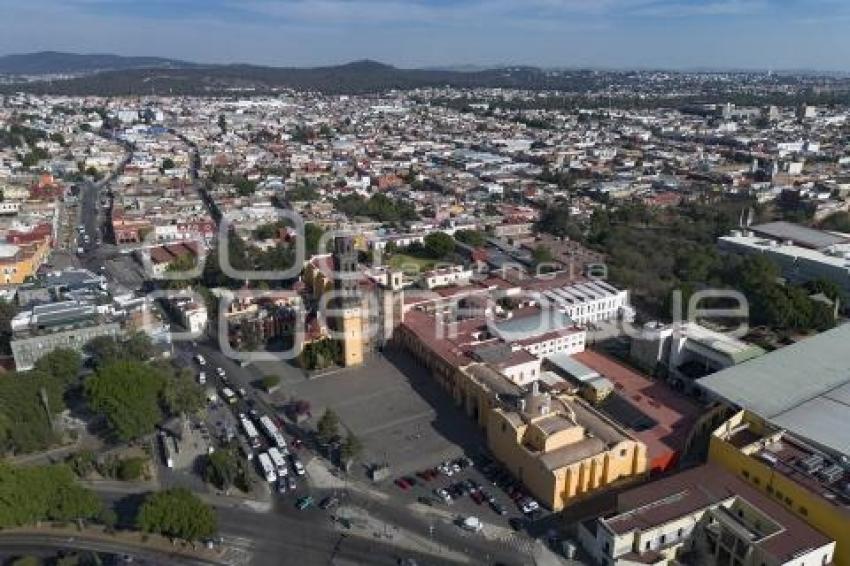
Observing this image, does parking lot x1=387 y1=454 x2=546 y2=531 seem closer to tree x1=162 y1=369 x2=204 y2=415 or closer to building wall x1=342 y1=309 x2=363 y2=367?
tree x1=162 y1=369 x2=204 y2=415

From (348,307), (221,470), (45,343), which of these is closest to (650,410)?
(348,307)

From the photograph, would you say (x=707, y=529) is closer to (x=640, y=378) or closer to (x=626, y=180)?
(x=640, y=378)

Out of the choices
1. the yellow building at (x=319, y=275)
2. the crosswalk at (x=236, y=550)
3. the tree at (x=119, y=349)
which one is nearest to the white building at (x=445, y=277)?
the yellow building at (x=319, y=275)

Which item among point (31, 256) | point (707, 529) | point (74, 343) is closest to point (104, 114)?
point (31, 256)

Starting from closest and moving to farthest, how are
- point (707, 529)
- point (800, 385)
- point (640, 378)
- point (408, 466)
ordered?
point (707, 529) → point (408, 466) → point (800, 385) → point (640, 378)

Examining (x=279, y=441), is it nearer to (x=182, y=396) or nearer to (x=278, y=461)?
(x=278, y=461)

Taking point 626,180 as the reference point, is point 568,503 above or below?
below

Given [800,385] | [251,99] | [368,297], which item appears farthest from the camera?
[251,99]

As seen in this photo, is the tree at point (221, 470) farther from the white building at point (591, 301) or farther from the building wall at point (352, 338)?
the white building at point (591, 301)
